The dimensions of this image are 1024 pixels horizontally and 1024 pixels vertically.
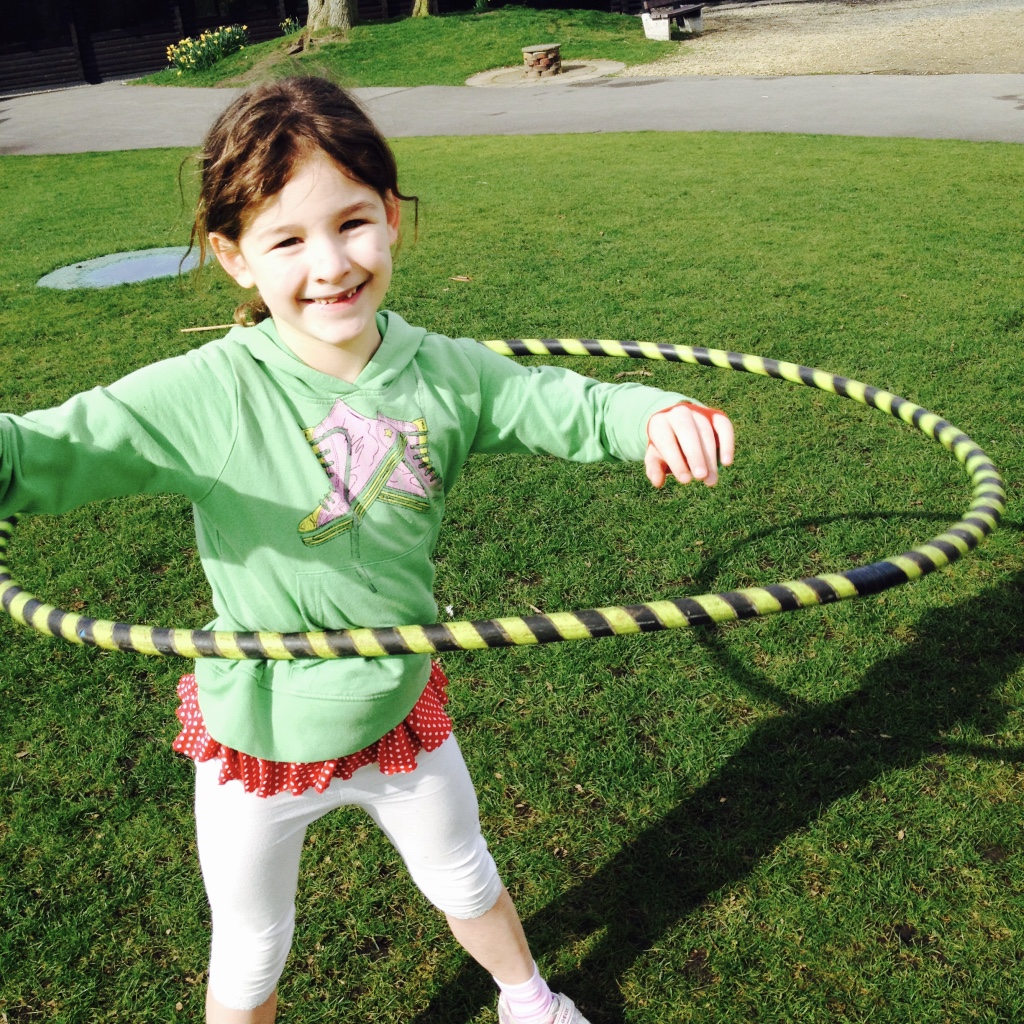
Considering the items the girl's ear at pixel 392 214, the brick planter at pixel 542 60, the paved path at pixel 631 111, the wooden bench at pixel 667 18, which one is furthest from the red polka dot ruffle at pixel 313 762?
the wooden bench at pixel 667 18

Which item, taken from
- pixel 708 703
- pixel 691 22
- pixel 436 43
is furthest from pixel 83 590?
pixel 691 22

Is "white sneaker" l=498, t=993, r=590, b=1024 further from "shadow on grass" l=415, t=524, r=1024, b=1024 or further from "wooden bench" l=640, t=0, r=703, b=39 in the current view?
"wooden bench" l=640, t=0, r=703, b=39

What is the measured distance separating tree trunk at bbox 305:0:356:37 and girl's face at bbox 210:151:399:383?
23701 millimetres

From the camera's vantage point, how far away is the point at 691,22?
2467 cm

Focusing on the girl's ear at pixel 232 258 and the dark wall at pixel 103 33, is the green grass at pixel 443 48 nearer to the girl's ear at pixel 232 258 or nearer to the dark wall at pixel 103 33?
the dark wall at pixel 103 33

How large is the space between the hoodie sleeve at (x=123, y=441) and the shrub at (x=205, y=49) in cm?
2452

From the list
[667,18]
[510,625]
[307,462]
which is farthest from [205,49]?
[510,625]

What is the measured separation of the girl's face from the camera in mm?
1894

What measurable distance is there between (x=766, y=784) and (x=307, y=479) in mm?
1996

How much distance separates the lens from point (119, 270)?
8953 millimetres

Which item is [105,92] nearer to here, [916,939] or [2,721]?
[2,721]

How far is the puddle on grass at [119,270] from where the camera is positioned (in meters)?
8.59

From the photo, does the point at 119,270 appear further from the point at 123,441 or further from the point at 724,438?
the point at 724,438

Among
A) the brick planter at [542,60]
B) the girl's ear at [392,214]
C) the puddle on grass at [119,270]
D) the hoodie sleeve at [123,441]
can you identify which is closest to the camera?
the hoodie sleeve at [123,441]
